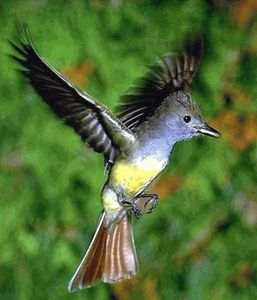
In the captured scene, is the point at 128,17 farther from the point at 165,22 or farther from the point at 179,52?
the point at 179,52

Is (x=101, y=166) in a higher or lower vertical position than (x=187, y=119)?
higher

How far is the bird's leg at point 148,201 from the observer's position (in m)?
1.39

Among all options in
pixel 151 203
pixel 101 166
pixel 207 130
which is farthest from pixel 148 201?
pixel 101 166

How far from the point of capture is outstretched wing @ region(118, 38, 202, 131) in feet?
4.80

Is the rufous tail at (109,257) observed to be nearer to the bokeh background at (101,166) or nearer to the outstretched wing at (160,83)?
the outstretched wing at (160,83)

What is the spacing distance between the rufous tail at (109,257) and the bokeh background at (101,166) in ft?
6.44

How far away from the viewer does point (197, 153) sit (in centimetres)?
379

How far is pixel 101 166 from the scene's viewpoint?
369 cm

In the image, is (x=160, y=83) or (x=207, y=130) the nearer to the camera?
(x=207, y=130)

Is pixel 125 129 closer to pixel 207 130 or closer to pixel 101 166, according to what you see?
pixel 207 130

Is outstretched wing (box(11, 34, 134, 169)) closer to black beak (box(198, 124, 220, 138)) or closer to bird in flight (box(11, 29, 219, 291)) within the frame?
bird in flight (box(11, 29, 219, 291))

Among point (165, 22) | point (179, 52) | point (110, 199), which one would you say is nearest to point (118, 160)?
point (110, 199)

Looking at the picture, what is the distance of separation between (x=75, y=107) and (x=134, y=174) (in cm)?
12

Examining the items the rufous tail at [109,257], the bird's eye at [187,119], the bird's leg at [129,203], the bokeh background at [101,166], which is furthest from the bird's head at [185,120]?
the bokeh background at [101,166]
